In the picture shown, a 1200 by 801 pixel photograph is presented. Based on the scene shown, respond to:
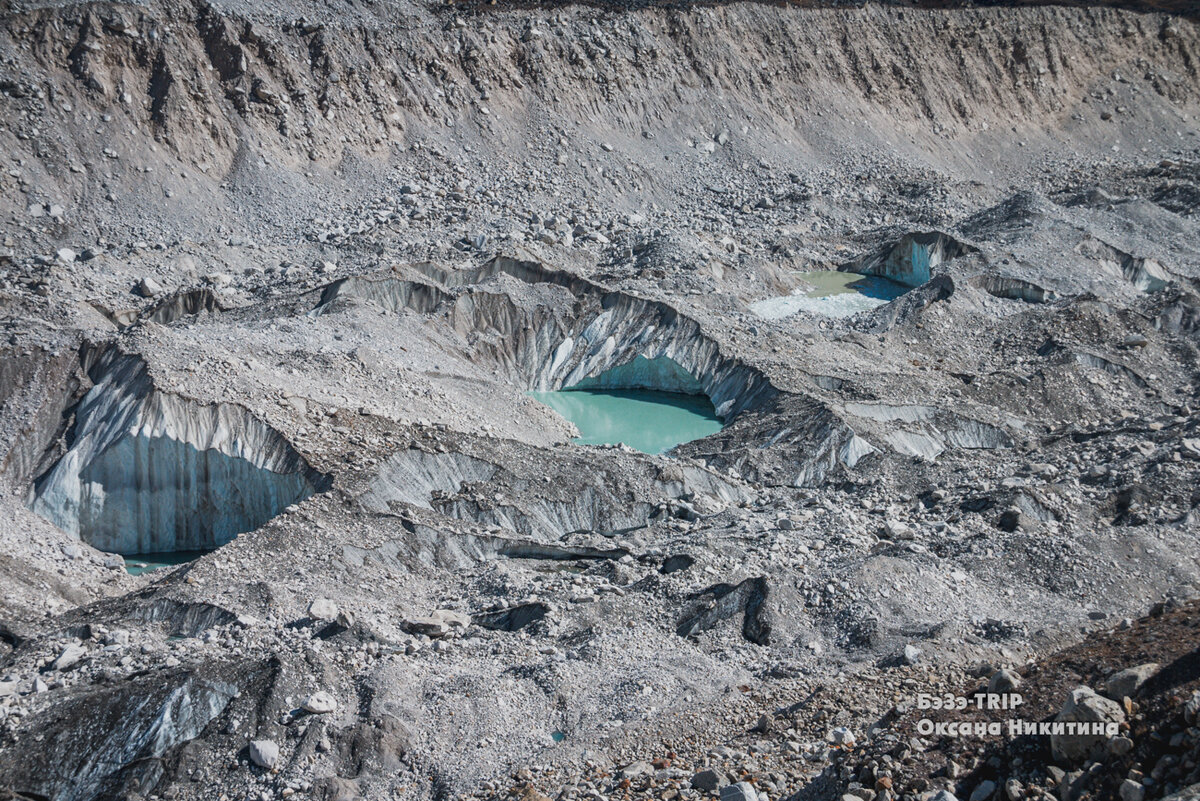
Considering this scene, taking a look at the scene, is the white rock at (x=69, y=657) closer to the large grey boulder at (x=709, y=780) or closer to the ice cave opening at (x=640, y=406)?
the large grey boulder at (x=709, y=780)

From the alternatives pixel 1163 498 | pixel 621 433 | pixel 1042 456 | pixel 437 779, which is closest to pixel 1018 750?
pixel 437 779

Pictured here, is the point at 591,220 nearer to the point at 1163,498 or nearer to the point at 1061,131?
the point at 1163,498

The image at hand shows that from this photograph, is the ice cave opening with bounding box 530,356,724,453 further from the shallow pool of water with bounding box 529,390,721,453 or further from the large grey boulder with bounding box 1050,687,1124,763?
the large grey boulder with bounding box 1050,687,1124,763

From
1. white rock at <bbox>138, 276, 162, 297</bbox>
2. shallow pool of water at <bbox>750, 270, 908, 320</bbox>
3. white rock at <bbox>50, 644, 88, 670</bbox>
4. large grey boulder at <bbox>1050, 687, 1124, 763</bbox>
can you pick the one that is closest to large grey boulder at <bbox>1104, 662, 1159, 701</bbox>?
large grey boulder at <bbox>1050, 687, 1124, 763</bbox>

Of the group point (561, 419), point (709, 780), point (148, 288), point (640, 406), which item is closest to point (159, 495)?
point (561, 419)

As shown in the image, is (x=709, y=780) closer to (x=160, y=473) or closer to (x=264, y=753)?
(x=264, y=753)

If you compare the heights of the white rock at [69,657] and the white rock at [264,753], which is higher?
the white rock at [264,753]

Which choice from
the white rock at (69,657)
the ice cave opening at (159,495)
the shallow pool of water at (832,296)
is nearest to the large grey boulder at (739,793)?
Result: the white rock at (69,657)
